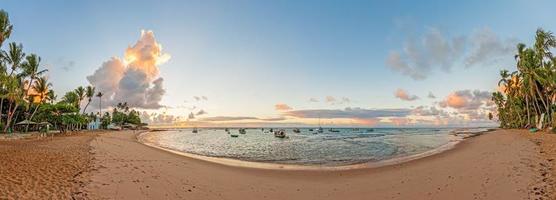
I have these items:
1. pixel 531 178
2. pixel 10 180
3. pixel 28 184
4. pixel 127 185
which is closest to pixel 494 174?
pixel 531 178

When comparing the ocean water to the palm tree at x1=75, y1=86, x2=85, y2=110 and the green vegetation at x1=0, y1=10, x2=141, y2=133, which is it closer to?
the green vegetation at x1=0, y1=10, x2=141, y2=133

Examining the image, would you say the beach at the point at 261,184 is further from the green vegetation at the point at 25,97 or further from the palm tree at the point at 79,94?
the palm tree at the point at 79,94

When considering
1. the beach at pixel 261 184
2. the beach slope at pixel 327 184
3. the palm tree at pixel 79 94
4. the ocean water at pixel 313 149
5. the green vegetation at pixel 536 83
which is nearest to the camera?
the beach at pixel 261 184

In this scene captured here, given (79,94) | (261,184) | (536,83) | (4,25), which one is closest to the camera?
(261,184)

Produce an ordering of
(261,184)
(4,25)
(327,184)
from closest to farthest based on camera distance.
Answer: (261,184)
(327,184)
(4,25)

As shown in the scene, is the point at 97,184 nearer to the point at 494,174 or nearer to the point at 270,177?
the point at 270,177

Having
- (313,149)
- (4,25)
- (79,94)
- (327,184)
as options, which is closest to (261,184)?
(327,184)

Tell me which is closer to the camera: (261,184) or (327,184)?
(261,184)

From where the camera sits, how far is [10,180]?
1201 cm

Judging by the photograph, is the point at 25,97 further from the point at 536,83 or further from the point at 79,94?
the point at 536,83

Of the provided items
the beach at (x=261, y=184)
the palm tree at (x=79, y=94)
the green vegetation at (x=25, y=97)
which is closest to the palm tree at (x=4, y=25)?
the green vegetation at (x=25, y=97)

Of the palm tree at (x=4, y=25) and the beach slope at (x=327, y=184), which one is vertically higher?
the palm tree at (x=4, y=25)

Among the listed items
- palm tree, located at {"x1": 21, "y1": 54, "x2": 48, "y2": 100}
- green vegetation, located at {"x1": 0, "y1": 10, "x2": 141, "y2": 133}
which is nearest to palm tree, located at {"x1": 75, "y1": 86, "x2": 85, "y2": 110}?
green vegetation, located at {"x1": 0, "y1": 10, "x2": 141, "y2": 133}

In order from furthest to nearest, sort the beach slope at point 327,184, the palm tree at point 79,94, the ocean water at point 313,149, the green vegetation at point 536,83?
the palm tree at point 79,94 → the green vegetation at point 536,83 → the ocean water at point 313,149 → the beach slope at point 327,184
